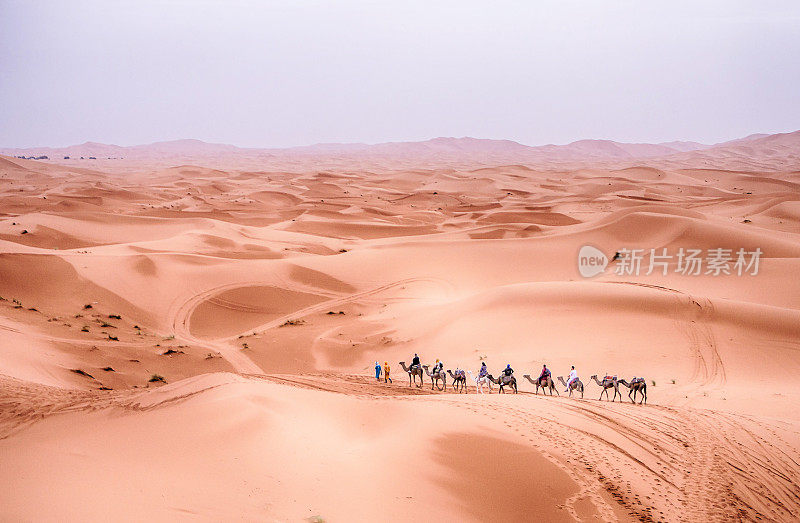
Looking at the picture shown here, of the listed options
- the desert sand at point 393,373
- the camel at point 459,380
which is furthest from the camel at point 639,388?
the camel at point 459,380

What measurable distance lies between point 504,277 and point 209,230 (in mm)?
20758

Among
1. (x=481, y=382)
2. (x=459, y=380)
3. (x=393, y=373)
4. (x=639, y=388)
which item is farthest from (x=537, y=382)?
(x=393, y=373)

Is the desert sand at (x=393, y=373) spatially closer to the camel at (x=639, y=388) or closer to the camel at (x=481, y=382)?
the camel at (x=639, y=388)

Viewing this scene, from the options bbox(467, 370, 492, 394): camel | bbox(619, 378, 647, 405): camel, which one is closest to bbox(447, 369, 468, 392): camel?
bbox(467, 370, 492, 394): camel

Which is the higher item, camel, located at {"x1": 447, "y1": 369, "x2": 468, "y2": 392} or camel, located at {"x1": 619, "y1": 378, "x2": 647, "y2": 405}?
camel, located at {"x1": 619, "y1": 378, "x2": 647, "y2": 405}

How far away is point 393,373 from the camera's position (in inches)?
634

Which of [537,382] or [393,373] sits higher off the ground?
[537,382]

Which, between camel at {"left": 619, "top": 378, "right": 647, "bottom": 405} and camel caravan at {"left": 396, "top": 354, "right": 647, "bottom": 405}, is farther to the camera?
camel caravan at {"left": 396, "top": 354, "right": 647, "bottom": 405}

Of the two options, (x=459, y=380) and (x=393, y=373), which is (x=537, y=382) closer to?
(x=459, y=380)

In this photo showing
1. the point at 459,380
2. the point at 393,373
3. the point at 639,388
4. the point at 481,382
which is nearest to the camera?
the point at 639,388

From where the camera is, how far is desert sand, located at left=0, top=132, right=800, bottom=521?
6578 millimetres

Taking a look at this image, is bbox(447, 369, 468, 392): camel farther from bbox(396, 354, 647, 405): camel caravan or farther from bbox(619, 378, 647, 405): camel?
bbox(619, 378, 647, 405): camel

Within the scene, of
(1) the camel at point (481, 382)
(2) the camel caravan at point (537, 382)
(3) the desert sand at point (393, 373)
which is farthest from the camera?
(1) the camel at point (481, 382)

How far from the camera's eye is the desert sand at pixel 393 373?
6.58 metres
